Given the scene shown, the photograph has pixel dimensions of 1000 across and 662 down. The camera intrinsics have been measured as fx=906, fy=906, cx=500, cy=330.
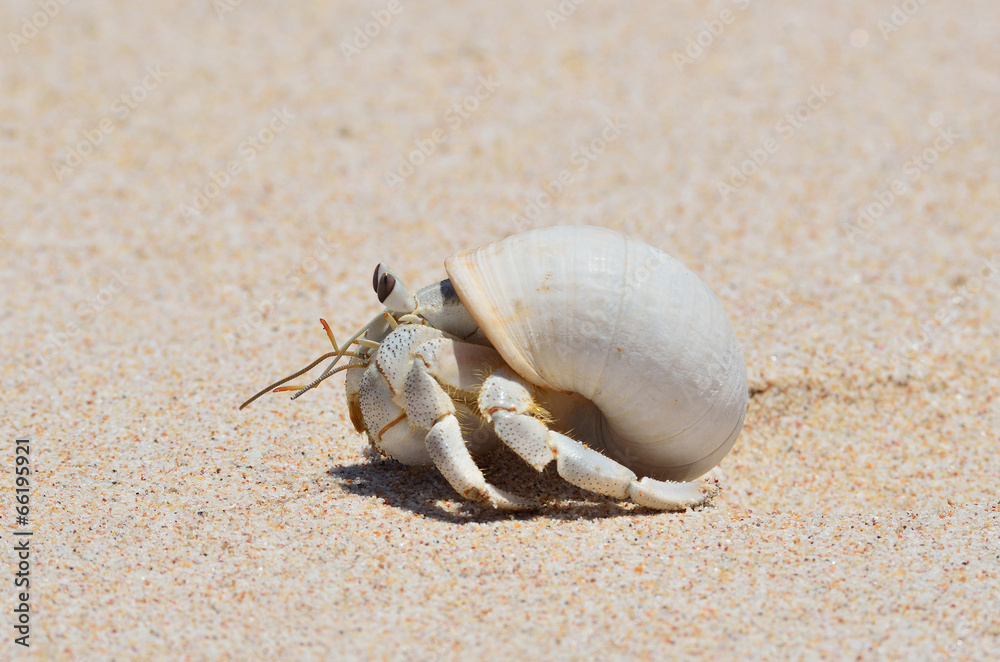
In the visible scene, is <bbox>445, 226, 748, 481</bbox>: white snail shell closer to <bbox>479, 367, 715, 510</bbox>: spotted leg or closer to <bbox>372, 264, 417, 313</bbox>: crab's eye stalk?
<bbox>479, 367, 715, 510</bbox>: spotted leg

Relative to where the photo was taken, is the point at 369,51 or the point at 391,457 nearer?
the point at 391,457

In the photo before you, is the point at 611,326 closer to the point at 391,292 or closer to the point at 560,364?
the point at 560,364

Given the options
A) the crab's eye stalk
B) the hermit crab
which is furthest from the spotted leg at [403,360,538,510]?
the crab's eye stalk

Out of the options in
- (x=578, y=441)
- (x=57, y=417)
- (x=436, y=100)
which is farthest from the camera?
(x=436, y=100)

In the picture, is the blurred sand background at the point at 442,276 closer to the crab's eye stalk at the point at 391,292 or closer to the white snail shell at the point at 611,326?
the white snail shell at the point at 611,326

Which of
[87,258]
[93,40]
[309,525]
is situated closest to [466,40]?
[93,40]

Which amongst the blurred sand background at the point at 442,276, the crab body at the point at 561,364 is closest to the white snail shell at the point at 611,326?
the crab body at the point at 561,364

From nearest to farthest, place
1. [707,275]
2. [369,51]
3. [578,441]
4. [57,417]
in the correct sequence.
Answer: [578,441] < [57,417] < [707,275] < [369,51]

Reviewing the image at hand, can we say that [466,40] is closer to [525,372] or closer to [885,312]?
[885,312]

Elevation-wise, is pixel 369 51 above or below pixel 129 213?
above
